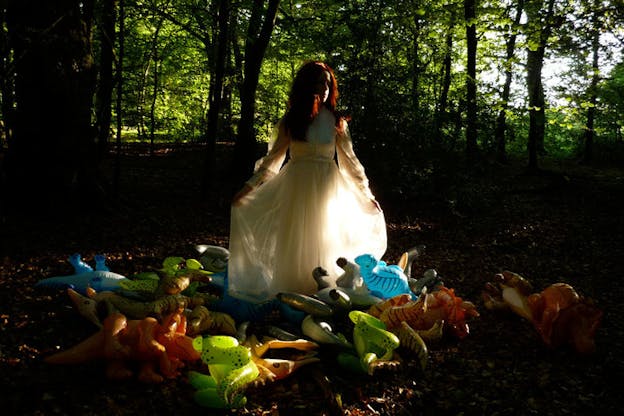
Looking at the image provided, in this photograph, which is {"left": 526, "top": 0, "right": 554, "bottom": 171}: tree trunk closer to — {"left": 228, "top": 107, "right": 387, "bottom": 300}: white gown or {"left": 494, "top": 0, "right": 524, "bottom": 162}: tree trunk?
{"left": 494, "top": 0, "right": 524, "bottom": 162}: tree trunk

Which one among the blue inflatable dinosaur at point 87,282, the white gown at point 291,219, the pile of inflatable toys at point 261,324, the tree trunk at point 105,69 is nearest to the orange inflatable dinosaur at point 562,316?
the pile of inflatable toys at point 261,324

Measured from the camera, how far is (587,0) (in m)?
8.80

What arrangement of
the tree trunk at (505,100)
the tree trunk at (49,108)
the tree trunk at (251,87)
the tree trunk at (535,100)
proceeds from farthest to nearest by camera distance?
the tree trunk at (535,100)
the tree trunk at (505,100)
the tree trunk at (251,87)
the tree trunk at (49,108)

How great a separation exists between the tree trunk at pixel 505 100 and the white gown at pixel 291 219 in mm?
5796

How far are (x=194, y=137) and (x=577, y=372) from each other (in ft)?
53.9

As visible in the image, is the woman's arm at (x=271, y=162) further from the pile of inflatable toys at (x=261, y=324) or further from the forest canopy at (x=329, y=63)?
the forest canopy at (x=329, y=63)

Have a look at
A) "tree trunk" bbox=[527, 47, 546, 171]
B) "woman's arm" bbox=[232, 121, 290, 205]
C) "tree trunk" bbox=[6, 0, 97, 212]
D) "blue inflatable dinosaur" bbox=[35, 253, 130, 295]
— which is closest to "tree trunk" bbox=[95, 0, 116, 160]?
"tree trunk" bbox=[6, 0, 97, 212]

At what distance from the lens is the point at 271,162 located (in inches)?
161

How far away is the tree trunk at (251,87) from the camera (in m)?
8.71

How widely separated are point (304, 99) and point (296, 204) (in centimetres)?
91

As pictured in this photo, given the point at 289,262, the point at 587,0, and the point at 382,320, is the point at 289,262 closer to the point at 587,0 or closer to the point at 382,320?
the point at 382,320

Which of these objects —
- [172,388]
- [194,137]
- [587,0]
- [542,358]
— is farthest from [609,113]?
[194,137]

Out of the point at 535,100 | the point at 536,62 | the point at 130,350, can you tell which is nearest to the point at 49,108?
the point at 130,350

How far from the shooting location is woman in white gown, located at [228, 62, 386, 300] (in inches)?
154
